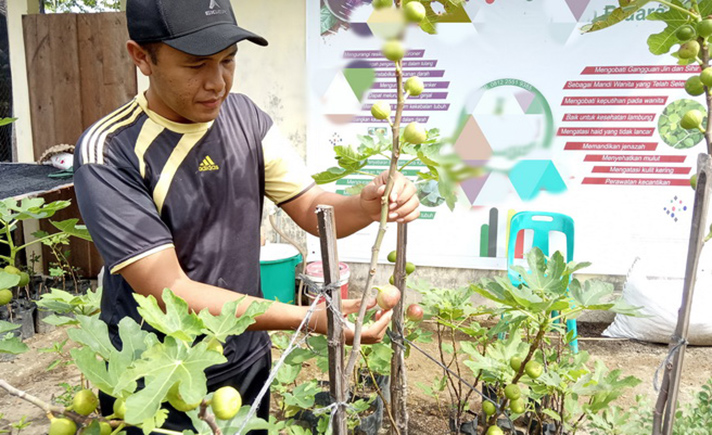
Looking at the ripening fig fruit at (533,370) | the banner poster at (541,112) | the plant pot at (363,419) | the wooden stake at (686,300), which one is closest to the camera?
the wooden stake at (686,300)

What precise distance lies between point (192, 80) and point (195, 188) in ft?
1.09

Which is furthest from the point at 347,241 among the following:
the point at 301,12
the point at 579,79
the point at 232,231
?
the point at 232,231

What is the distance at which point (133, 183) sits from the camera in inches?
58.9

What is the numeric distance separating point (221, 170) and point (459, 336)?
3.47m

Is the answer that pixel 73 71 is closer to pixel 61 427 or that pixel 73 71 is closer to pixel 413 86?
pixel 413 86

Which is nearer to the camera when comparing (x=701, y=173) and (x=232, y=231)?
(x=701, y=173)

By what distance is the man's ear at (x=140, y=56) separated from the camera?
56.8 inches

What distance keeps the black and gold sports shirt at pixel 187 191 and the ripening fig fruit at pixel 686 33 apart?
3.79 feet

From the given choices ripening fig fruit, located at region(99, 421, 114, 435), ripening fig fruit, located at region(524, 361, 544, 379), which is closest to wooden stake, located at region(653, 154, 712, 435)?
ripening fig fruit, located at region(524, 361, 544, 379)

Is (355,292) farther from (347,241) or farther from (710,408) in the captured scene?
(710,408)

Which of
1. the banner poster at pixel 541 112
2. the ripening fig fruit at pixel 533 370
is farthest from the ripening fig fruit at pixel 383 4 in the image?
the banner poster at pixel 541 112

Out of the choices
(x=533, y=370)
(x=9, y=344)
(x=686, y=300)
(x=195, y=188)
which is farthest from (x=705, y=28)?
(x=9, y=344)

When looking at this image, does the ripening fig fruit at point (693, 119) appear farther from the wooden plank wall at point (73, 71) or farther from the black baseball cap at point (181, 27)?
the wooden plank wall at point (73, 71)

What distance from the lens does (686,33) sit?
1.19 meters
